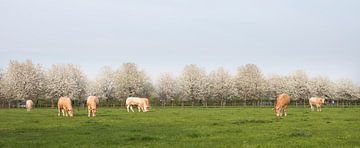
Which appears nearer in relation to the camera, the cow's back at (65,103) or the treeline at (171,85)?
the cow's back at (65,103)

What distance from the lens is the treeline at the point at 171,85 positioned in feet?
357

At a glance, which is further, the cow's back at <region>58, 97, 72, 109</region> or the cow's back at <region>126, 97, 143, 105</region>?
the cow's back at <region>126, 97, 143, 105</region>

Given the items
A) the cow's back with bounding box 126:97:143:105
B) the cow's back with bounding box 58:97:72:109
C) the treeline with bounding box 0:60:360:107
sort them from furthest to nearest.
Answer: the treeline with bounding box 0:60:360:107 → the cow's back with bounding box 126:97:143:105 → the cow's back with bounding box 58:97:72:109

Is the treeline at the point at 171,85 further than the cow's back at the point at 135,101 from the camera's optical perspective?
Yes

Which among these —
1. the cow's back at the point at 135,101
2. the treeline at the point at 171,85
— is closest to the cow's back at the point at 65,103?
the cow's back at the point at 135,101

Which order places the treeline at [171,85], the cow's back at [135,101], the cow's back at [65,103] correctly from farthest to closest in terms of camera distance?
1. the treeline at [171,85]
2. the cow's back at [135,101]
3. the cow's back at [65,103]

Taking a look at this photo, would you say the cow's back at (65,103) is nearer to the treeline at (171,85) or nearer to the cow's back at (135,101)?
the cow's back at (135,101)

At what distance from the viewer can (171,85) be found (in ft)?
438

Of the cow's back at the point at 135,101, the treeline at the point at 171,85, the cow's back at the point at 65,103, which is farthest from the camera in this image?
the treeline at the point at 171,85

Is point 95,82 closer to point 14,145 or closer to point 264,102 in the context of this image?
point 264,102

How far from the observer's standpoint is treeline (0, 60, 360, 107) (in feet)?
357

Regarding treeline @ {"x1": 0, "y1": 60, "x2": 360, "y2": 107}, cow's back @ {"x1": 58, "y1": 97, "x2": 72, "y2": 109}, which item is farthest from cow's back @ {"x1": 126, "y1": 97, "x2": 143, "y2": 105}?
treeline @ {"x1": 0, "y1": 60, "x2": 360, "y2": 107}

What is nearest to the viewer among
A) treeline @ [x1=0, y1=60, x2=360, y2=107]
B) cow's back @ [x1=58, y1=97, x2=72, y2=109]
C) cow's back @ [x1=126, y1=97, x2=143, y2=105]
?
cow's back @ [x1=58, y1=97, x2=72, y2=109]

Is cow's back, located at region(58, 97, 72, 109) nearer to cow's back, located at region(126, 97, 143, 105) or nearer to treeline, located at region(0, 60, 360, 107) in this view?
cow's back, located at region(126, 97, 143, 105)
